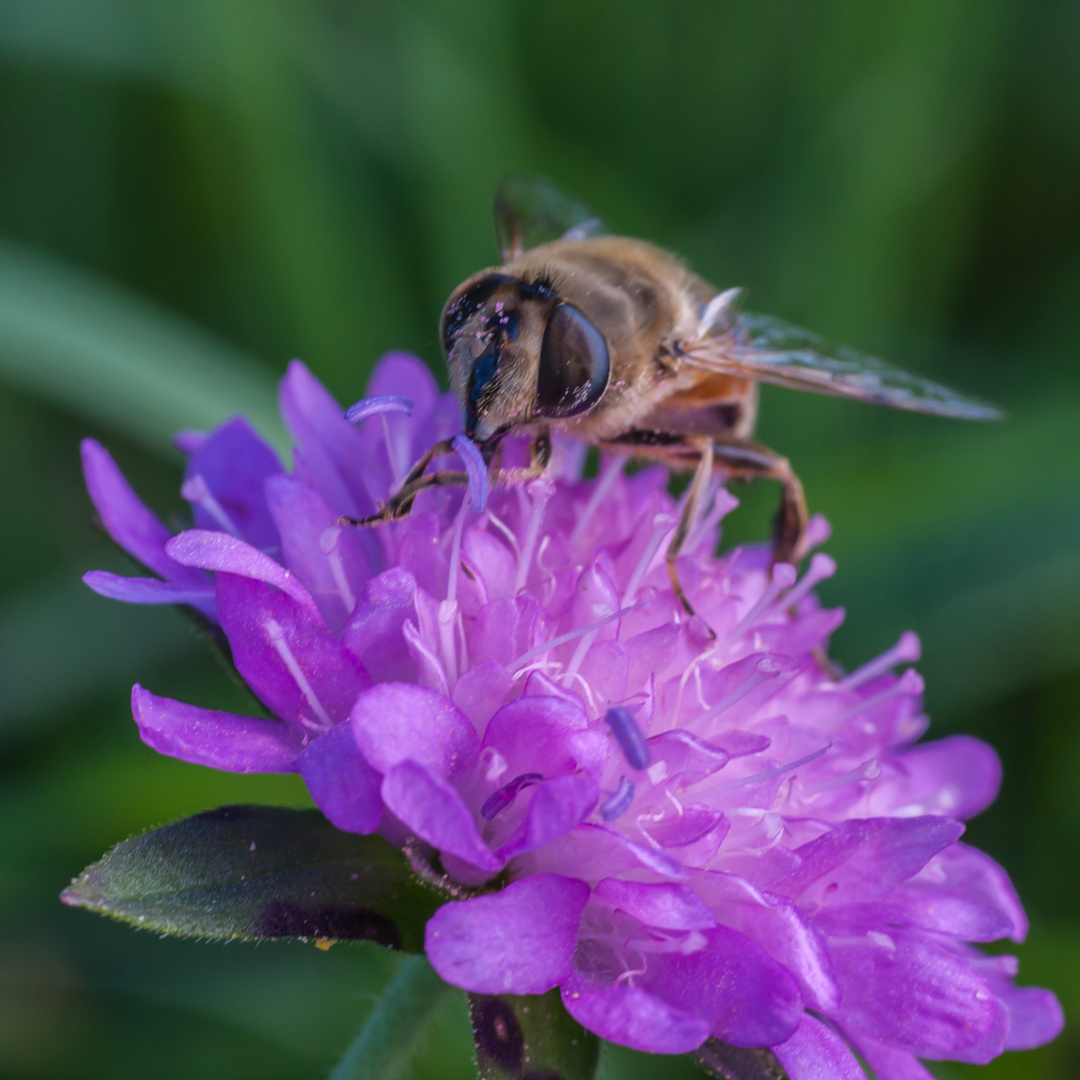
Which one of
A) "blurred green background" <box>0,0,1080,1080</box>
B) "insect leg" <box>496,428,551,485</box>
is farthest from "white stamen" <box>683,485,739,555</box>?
"blurred green background" <box>0,0,1080,1080</box>

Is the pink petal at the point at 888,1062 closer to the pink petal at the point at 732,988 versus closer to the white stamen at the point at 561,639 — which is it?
the pink petal at the point at 732,988

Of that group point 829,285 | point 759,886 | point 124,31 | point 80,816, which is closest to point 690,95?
point 829,285

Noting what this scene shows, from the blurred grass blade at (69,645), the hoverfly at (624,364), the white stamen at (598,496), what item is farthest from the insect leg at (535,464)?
the blurred grass blade at (69,645)

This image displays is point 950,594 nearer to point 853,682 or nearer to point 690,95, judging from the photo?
point 853,682

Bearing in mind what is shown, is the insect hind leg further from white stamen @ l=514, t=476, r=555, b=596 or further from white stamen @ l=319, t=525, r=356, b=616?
white stamen @ l=319, t=525, r=356, b=616

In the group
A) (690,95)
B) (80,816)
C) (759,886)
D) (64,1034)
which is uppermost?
(690,95)

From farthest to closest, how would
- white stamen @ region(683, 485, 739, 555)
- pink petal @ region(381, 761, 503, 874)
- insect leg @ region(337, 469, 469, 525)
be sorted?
1. white stamen @ region(683, 485, 739, 555)
2. insect leg @ region(337, 469, 469, 525)
3. pink petal @ region(381, 761, 503, 874)

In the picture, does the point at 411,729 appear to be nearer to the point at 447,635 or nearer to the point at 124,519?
the point at 447,635

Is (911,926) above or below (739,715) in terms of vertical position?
below
